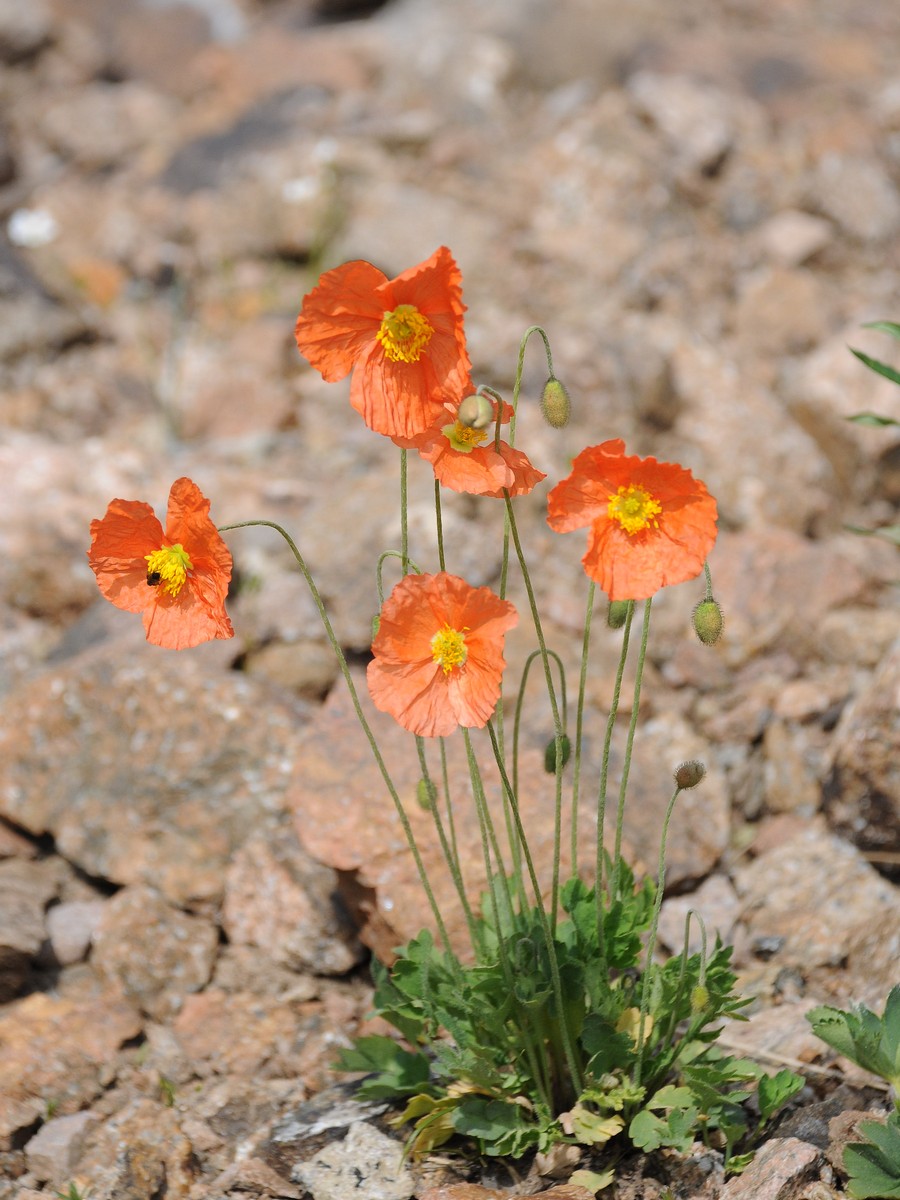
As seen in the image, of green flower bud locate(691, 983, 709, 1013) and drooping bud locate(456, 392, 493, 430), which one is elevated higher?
drooping bud locate(456, 392, 493, 430)

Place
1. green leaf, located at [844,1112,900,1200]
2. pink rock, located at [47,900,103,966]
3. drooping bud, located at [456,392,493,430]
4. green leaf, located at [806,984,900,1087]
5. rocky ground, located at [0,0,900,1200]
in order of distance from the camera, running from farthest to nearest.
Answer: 1. pink rock, located at [47,900,103,966]
2. rocky ground, located at [0,0,900,1200]
3. green leaf, located at [806,984,900,1087]
4. green leaf, located at [844,1112,900,1200]
5. drooping bud, located at [456,392,493,430]

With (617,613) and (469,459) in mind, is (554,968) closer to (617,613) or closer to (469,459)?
(617,613)

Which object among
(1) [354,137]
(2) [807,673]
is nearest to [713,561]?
(2) [807,673]

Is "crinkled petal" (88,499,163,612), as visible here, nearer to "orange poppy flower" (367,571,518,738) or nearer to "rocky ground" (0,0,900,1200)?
"orange poppy flower" (367,571,518,738)

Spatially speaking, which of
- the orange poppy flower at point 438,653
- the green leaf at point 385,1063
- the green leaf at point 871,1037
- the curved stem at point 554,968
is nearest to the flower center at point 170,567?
the orange poppy flower at point 438,653

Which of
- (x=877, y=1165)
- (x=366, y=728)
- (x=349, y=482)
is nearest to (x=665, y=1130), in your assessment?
(x=877, y=1165)

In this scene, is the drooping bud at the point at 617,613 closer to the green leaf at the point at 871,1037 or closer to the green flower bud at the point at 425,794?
the green flower bud at the point at 425,794

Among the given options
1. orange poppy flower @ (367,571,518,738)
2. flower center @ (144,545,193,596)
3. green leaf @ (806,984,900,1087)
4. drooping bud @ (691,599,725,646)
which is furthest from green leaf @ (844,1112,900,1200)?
flower center @ (144,545,193,596)
